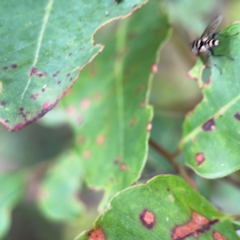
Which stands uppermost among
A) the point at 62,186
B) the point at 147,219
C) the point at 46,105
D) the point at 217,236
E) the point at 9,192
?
the point at 46,105

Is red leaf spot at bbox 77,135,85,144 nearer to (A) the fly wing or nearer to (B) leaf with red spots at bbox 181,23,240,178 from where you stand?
(B) leaf with red spots at bbox 181,23,240,178

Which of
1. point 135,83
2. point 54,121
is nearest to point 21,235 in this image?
point 54,121

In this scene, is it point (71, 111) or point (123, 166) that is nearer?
point (123, 166)

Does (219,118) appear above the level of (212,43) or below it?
below

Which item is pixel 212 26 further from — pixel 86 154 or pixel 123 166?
pixel 86 154

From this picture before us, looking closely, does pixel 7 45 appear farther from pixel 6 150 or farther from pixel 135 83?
pixel 6 150

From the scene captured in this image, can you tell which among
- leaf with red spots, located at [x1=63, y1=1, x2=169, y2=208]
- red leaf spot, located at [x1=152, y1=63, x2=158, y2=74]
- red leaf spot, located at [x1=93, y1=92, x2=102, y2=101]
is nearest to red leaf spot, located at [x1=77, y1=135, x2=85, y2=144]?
leaf with red spots, located at [x1=63, y1=1, x2=169, y2=208]

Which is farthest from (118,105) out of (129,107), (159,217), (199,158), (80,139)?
(159,217)
